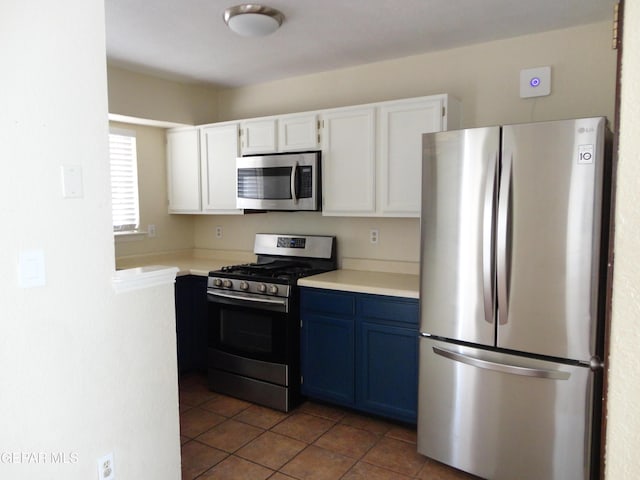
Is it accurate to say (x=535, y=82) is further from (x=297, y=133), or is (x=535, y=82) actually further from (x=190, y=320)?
(x=190, y=320)

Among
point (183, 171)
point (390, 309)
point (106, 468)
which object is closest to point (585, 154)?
point (390, 309)

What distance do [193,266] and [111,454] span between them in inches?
84.7

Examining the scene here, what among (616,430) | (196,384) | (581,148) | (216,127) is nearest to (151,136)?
(216,127)

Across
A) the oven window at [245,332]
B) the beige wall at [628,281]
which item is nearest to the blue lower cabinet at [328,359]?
the oven window at [245,332]

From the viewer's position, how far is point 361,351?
9.94ft

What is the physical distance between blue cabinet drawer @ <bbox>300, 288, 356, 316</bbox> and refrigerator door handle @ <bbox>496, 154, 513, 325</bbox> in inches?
41.3

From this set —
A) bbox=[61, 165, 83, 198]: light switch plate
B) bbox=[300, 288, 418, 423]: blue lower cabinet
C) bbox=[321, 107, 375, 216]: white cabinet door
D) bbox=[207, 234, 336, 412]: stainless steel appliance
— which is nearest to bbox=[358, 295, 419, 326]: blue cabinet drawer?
bbox=[300, 288, 418, 423]: blue lower cabinet

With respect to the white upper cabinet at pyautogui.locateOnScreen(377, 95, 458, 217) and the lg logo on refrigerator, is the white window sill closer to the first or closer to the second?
the white upper cabinet at pyautogui.locateOnScreen(377, 95, 458, 217)

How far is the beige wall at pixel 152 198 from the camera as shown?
407 cm

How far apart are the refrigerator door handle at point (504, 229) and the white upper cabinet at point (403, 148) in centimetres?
84

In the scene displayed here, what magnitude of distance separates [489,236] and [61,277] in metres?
1.83

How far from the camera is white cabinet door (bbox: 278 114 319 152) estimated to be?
135 inches

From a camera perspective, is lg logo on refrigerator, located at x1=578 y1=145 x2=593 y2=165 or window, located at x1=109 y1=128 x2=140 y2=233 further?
window, located at x1=109 y1=128 x2=140 y2=233

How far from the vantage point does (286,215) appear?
3.99 metres
